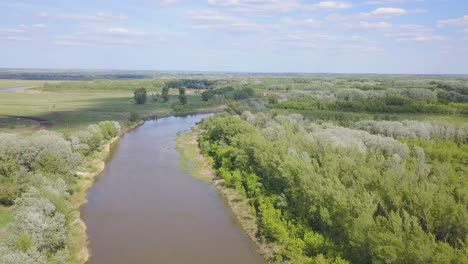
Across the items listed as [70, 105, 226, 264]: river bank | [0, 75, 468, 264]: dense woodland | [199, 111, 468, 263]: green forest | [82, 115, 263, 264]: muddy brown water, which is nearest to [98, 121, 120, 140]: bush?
[70, 105, 226, 264]: river bank

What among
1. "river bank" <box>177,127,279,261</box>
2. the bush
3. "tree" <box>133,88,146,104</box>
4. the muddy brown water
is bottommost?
the muddy brown water

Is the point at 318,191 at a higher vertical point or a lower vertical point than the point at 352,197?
lower

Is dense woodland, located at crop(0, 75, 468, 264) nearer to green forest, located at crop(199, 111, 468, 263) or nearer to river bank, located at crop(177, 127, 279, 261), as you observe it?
green forest, located at crop(199, 111, 468, 263)

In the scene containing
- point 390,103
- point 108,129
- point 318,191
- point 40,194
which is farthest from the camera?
point 390,103

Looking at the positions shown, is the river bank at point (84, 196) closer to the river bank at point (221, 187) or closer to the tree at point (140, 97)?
the river bank at point (221, 187)

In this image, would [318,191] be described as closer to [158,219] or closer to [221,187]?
[158,219]

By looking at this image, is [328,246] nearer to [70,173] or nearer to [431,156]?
[431,156]

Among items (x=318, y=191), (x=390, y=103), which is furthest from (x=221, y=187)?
(x=390, y=103)

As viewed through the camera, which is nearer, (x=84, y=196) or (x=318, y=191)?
(x=318, y=191)
